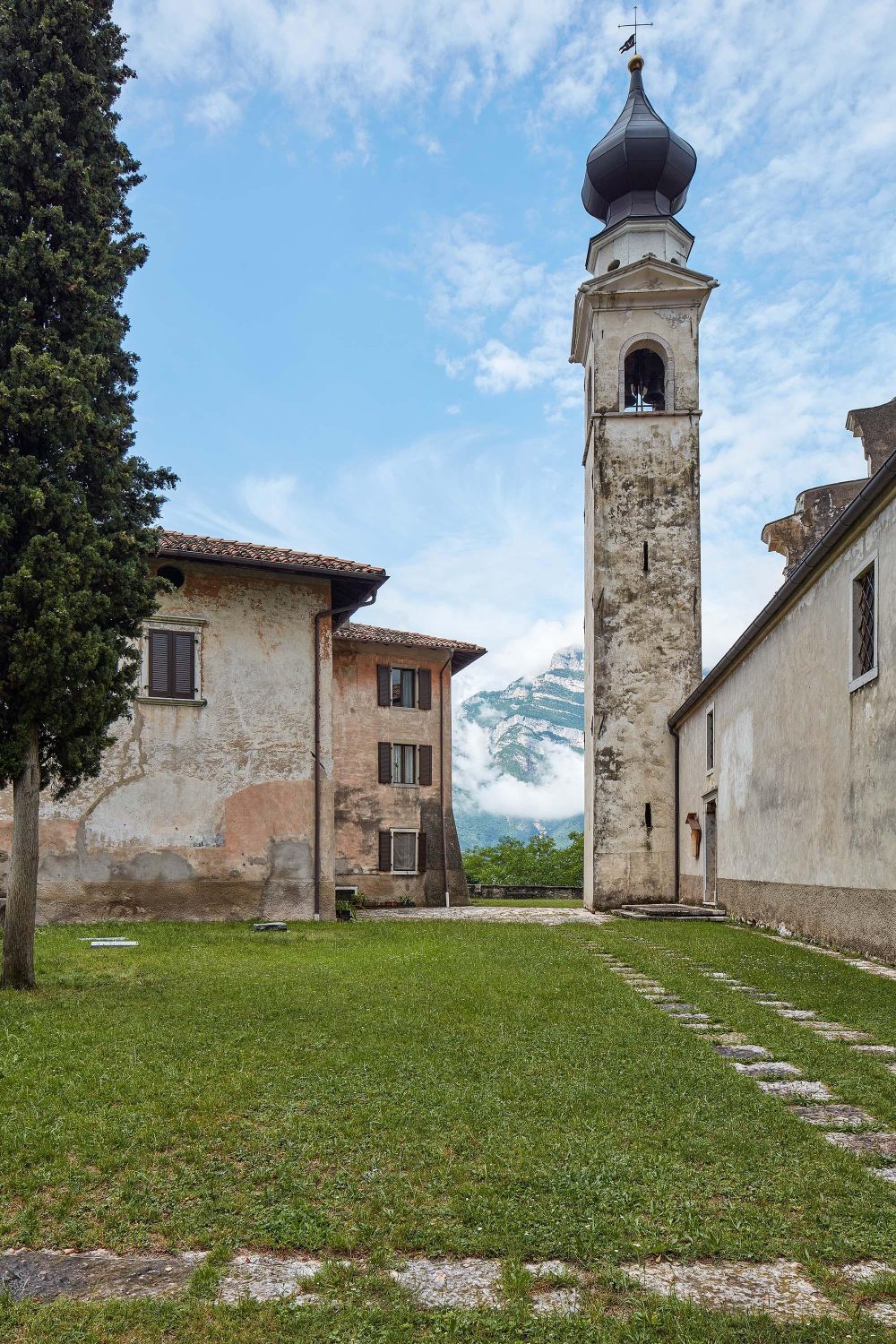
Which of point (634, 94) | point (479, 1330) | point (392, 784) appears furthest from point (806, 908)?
point (634, 94)

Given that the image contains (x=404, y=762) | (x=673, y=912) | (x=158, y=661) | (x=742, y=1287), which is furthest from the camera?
(x=404, y=762)

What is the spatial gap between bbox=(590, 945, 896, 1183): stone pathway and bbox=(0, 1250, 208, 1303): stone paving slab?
7.93ft

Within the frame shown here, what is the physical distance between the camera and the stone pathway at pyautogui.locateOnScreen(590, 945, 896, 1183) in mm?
3916

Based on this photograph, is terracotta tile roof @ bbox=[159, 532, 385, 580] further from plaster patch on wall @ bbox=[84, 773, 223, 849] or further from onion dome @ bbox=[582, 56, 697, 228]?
onion dome @ bbox=[582, 56, 697, 228]

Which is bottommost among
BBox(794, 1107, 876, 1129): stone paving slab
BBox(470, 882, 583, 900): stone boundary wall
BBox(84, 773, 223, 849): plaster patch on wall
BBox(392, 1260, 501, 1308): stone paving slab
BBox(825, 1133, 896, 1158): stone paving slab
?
BBox(470, 882, 583, 900): stone boundary wall

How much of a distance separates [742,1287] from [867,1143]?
1.54 m

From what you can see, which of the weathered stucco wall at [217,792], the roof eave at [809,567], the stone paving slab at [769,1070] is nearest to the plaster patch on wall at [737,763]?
the roof eave at [809,567]

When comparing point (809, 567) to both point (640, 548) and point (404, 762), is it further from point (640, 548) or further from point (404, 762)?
point (404, 762)

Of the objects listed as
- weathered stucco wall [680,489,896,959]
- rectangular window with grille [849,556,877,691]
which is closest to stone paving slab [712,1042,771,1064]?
weathered stucco wall [680,489,896,959]

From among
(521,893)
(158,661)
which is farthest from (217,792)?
(521,893)

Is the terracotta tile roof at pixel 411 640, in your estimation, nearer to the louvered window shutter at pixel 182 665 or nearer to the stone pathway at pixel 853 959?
the louvered window shutter at pixel 182 665

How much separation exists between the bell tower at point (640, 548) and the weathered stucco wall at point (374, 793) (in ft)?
16.9

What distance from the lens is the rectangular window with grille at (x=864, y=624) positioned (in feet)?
34.7

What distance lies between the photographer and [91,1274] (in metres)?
2.81
